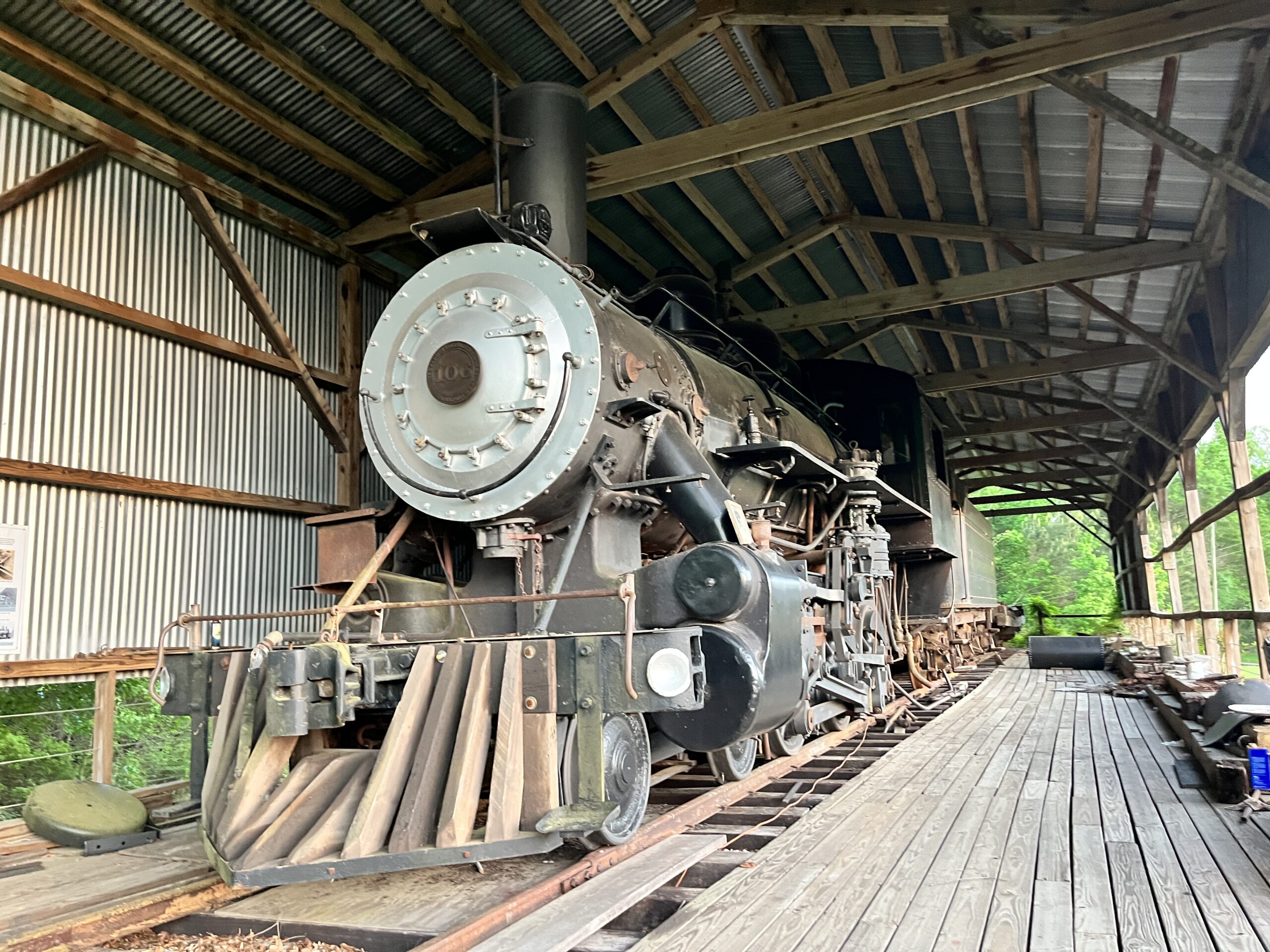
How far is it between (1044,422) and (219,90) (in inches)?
504

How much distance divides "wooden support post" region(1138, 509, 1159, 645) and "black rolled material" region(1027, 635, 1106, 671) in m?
5.21

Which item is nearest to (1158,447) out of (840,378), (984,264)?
(984,264)

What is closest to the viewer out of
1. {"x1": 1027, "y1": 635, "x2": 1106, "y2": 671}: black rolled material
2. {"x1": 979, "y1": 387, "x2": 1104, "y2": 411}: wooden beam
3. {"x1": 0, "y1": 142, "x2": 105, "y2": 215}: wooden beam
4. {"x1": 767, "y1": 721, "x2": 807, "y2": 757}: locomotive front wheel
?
{"x1": 767, "y1": 721, "x2": 807, "y2": 757}: locomotive front wheel

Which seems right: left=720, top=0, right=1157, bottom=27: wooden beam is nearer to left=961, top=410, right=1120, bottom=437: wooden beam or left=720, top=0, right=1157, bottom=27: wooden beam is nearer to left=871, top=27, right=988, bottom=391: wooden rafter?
left=871, top=27, right=988, bottom=391: wooden rafter

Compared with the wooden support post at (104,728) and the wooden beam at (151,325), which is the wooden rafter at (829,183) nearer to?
the wooden beam at (151,325)

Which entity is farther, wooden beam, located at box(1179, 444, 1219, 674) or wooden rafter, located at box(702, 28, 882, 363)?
wooden beam, located at box(1179, 444, 1219, 674)

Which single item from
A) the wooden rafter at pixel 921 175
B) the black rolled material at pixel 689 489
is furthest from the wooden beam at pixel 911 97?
the black rolled material at pixel 689 489

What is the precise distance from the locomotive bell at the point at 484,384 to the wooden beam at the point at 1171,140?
12.8 feet

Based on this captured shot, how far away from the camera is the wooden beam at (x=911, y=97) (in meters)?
4.72

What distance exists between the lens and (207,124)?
5.79 metres

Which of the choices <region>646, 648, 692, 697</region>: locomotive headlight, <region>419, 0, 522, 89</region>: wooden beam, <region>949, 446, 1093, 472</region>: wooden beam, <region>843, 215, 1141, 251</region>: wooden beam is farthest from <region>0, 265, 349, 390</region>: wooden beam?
<region>949, 446, 1093, 472</region>: wooden beam

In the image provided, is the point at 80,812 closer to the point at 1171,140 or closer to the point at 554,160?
the point at 554,160

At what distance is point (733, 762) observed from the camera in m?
4.00

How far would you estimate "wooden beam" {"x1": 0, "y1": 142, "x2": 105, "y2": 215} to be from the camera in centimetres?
468
